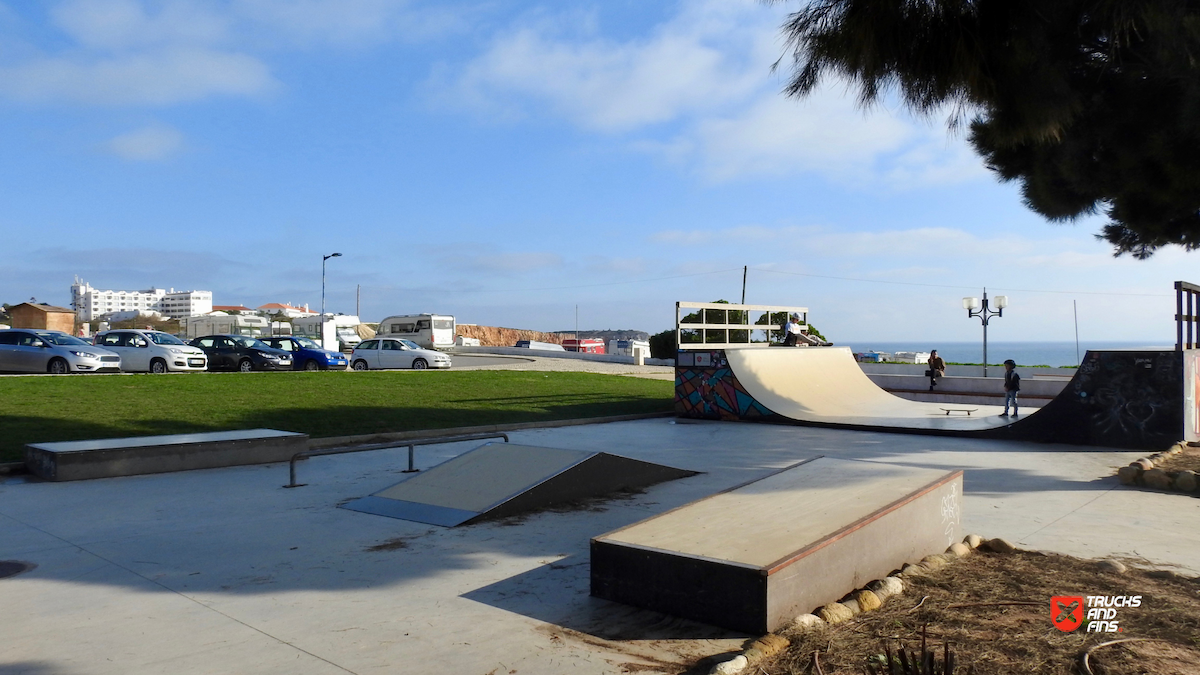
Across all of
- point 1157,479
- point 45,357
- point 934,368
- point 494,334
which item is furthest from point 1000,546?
point 494,334

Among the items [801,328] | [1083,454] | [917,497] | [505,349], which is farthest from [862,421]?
[505,349]

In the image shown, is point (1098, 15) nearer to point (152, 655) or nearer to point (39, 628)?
point (152, 655)

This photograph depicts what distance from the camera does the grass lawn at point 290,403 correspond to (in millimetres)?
12039

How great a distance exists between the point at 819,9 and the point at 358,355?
26668 mm

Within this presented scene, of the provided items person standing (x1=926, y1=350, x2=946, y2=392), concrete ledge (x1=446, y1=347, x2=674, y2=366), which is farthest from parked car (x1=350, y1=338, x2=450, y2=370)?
person standing (x1=926, y1=350, x2=946, y2=392)

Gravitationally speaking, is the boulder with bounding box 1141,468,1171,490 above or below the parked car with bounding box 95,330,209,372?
below

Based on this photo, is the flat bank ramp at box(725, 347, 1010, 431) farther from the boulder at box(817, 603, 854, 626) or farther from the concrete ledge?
the concrete ledge

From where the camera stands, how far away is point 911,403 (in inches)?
712

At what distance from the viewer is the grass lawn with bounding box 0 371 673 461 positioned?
12039 mm

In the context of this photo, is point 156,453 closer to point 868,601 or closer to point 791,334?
point 868,601

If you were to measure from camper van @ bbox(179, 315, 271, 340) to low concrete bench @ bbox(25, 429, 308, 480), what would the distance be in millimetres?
42507

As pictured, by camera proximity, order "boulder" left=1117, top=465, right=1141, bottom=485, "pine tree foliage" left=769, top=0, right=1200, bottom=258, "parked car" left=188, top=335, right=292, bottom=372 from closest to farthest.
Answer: "pine tree foliage" left=769, top=0, right=1200, bottom=258, "boulder" left=1117, top=465, right=1141, bottom=485, "parked car" left=188, top=335, right=292, bottom=372

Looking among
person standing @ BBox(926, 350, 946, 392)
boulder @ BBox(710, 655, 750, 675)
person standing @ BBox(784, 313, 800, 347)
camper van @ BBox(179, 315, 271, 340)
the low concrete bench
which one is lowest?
boulder @ BBox(710, 655, 750, 675)

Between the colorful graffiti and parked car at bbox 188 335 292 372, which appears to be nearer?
the colorful graffiti
